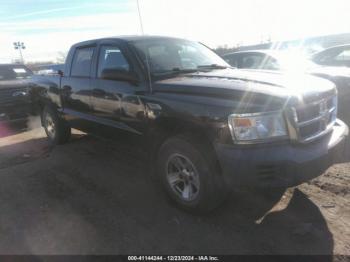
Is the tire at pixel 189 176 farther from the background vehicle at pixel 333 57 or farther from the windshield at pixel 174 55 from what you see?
the background vehicle at pixel 333 57

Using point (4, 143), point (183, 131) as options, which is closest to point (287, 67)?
point (183, 131)

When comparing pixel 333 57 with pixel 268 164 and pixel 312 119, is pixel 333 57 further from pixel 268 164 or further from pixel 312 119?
pixel 268 164

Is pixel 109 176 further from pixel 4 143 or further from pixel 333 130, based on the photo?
pixel 4 143

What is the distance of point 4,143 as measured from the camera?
23.3ft

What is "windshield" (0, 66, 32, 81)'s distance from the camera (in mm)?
9562

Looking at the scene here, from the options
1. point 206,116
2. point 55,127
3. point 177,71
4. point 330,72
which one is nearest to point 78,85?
point 55,127

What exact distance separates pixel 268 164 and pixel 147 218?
4.77 ft

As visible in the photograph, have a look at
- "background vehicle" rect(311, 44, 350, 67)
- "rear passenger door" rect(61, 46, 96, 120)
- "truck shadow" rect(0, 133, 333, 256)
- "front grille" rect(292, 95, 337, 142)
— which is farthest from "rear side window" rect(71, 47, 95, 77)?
"background vehicle" rect(311, 44, 350, 67)

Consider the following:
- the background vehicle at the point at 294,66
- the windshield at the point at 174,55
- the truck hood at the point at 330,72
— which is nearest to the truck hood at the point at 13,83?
the background vehicle at the point at 294,66

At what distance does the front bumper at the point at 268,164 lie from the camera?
8.99ft

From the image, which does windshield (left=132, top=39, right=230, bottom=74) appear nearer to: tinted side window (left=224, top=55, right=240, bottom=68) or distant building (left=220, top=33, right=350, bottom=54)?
tinted side window (left=224, top=55, right=240, bottom=68)

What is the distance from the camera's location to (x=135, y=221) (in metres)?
3.42

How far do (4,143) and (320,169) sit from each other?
651 cm

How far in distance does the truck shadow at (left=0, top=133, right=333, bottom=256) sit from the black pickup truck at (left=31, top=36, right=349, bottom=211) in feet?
1.05
